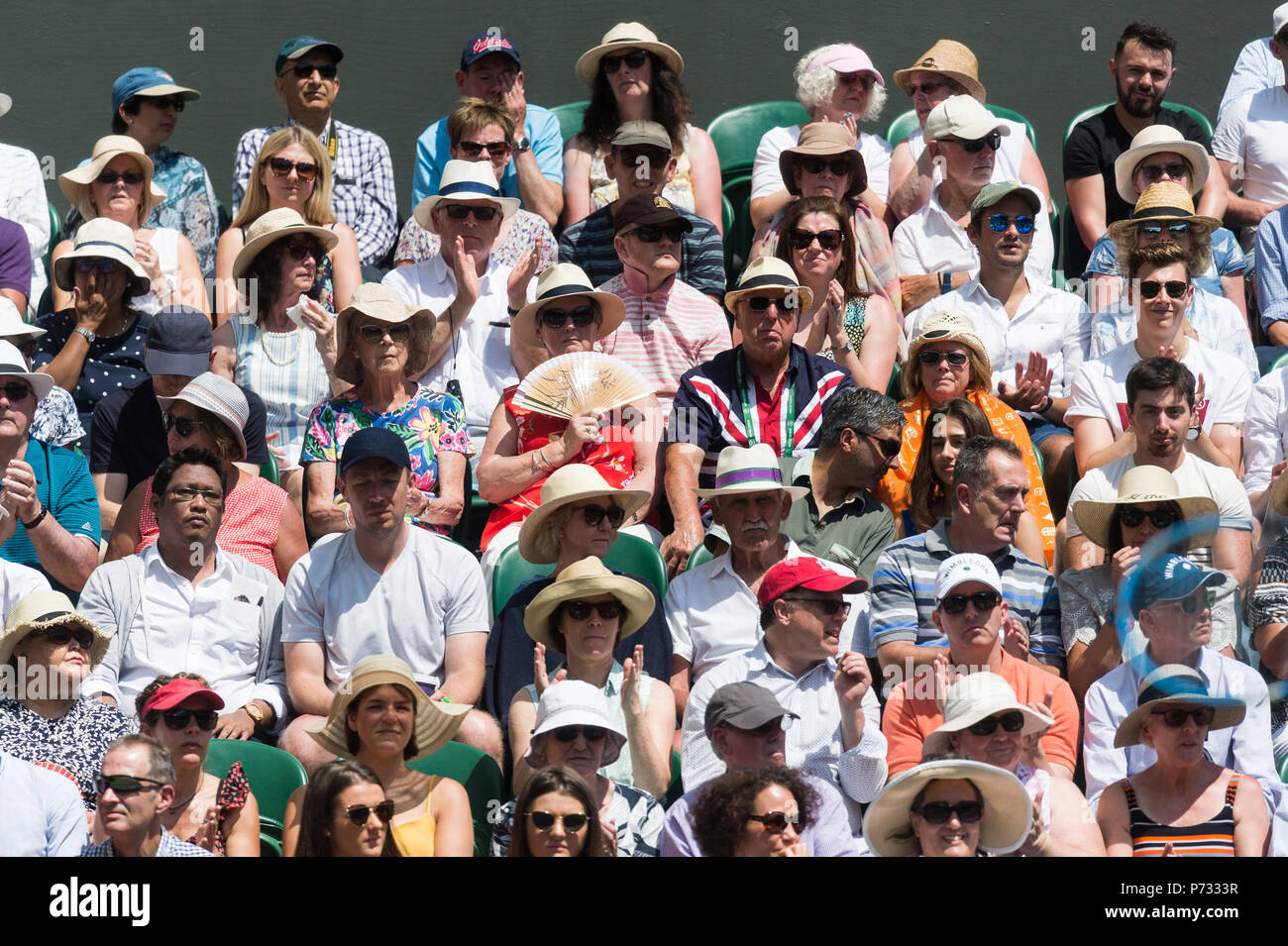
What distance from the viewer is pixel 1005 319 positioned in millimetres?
8148

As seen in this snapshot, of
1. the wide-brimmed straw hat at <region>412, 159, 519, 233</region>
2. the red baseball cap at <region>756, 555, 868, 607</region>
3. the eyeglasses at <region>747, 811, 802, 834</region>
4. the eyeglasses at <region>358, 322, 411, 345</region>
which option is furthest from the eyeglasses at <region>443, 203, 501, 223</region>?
the eyeglasses at <region>747, 811, 802, 834</region>

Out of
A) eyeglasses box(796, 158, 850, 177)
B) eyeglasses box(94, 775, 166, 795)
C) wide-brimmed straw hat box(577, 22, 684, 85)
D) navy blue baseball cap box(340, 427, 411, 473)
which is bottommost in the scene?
eyeglasses box(94, 775, 166, 795)

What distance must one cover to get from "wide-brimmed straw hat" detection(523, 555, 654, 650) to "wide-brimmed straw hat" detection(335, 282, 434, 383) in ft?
4.93

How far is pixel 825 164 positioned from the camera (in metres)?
8.58

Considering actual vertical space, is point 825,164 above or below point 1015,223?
above

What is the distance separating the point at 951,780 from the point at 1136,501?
5.54 ft

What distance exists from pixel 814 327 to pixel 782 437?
70 cm

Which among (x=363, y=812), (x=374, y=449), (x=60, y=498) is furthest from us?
(x=60, y=498)

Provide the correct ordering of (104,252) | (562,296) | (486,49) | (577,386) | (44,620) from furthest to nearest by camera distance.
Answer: (486,49) → (104,252) → (562,296) → (577,386) → (44,620)

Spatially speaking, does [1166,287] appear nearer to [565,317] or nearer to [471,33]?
[565,317]

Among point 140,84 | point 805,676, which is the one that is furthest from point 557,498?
point 140,84

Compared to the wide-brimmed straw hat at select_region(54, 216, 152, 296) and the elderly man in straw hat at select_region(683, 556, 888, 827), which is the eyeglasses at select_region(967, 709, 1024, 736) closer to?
the elderly man in straw hat at select_region(683, 556, 888, 827)

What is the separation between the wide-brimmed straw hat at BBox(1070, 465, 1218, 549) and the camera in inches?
258
